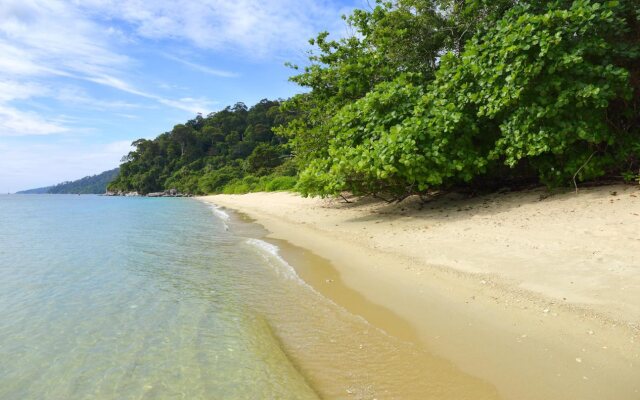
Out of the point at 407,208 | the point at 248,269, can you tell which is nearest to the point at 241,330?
the point at 248,269

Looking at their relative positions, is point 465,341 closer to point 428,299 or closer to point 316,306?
point 428,299

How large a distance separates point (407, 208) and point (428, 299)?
325 inches

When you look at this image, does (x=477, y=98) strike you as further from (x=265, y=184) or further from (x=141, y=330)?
(x=265, y=184)

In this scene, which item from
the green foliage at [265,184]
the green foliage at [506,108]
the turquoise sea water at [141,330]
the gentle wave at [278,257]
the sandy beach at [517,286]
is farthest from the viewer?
the green foliage at [265,184]

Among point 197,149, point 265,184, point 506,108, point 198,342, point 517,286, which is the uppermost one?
point 197,149

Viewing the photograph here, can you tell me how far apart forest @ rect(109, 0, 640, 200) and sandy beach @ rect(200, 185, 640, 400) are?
54.8 inches

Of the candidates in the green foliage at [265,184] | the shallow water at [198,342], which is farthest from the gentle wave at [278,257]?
the green foliage at [265,184]

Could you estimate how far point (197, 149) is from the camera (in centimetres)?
10806

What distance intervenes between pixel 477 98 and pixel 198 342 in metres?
9.22

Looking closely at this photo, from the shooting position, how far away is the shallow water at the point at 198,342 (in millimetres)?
3707

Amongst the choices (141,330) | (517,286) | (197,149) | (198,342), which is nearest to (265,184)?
(141,330)

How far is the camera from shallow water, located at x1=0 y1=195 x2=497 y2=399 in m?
3.71

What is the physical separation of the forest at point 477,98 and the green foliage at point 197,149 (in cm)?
6865

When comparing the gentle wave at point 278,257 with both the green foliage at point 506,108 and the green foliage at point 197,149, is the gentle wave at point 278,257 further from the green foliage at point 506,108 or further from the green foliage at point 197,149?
the green foliage at point 197,149
